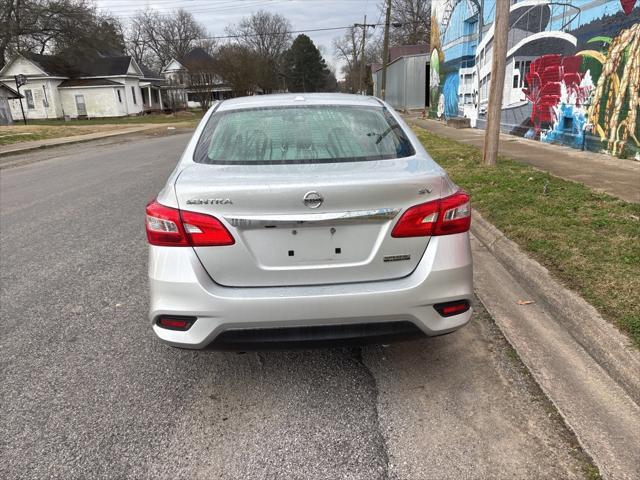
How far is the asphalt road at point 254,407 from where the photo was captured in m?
2.35

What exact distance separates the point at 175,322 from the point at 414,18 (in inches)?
2560

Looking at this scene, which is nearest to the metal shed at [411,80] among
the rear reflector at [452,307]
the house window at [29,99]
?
the house window at [29,99]

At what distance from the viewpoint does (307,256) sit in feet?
8.38

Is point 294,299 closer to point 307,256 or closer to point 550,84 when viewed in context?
point 307,256

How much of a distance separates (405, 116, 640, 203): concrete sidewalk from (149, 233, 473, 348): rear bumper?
15.6 ft

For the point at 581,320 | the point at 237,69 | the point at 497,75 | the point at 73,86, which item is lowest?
the point at 581,320

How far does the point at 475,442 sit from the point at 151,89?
58.9 m

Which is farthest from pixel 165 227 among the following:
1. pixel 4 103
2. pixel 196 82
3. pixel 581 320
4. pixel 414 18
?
pixel 414 18

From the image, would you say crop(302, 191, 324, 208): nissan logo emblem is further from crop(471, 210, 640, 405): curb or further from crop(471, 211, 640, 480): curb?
crop(471, 210, 640, 405): curb

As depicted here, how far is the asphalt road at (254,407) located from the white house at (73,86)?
160 ft

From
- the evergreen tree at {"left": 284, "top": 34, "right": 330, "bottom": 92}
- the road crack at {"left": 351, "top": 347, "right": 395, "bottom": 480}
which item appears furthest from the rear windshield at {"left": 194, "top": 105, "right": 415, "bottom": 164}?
the evergreen tree at {"left": 284, "top": 34, "right": 330, "bottom": 92}

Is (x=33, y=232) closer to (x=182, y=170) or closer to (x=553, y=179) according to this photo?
(x=182, y=170)

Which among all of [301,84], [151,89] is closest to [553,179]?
A: [151,89]

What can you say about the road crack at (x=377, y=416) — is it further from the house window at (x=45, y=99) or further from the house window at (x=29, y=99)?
the house window at (x=29, y=99)
